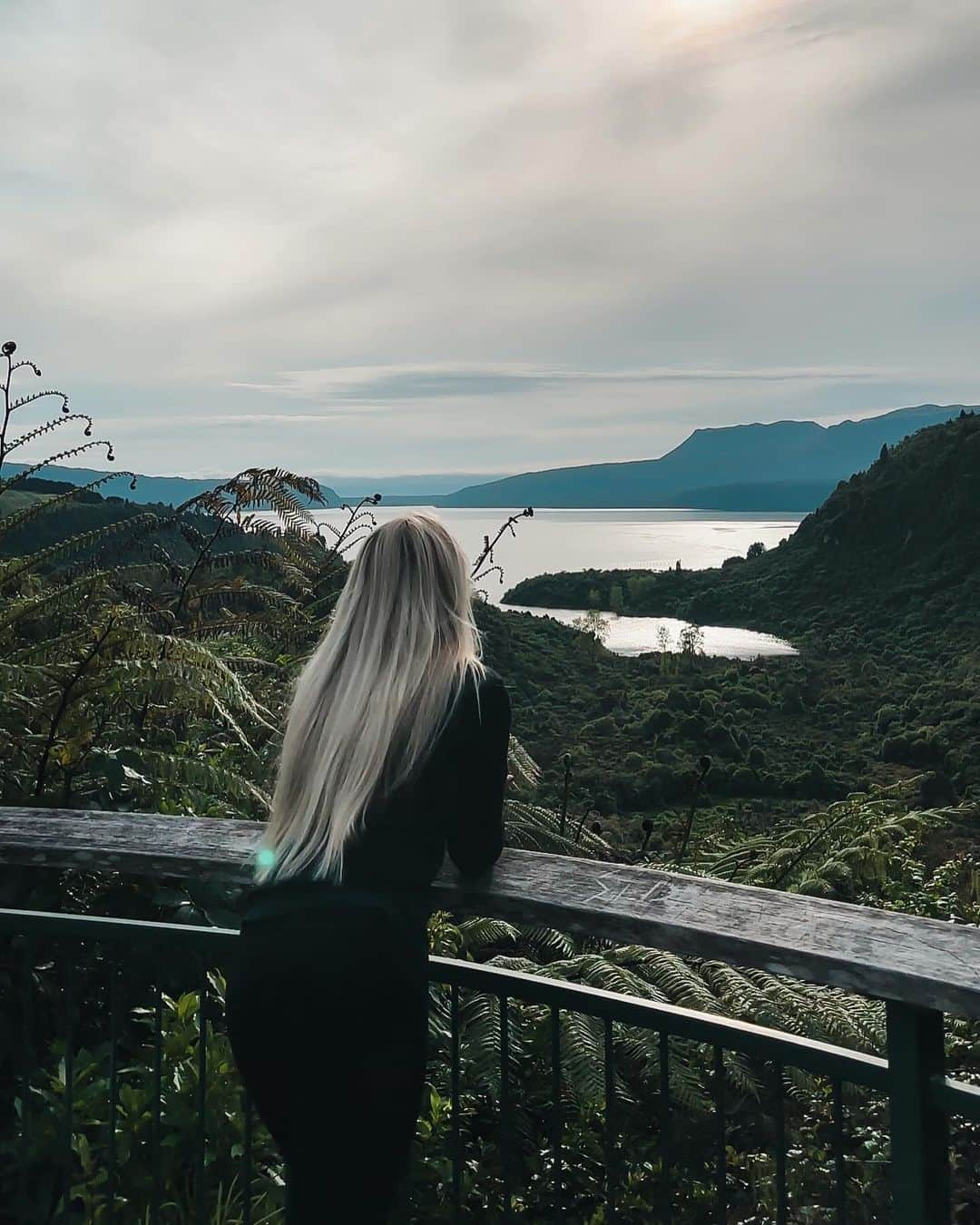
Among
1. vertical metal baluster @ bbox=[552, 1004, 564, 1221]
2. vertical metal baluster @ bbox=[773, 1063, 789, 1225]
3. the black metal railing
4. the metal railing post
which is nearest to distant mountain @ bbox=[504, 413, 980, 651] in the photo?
the black metal railing

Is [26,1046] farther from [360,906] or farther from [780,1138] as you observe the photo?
[780,1138]

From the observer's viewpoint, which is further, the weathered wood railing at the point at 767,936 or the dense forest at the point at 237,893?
the dense forest at the point at 237,893

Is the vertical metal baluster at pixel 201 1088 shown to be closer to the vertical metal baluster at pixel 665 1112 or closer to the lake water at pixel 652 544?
the vertical metal baluster at pixel 665 1112

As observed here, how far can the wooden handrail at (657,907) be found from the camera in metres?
1.39

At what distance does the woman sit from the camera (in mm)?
1746

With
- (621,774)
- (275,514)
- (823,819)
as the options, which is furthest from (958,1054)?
(621,774)

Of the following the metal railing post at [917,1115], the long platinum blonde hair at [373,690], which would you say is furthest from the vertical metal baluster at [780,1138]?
the long platinum blonde hair at [373,690]

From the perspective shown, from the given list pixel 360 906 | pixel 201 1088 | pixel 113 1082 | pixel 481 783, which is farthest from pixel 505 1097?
pixel 113 1082

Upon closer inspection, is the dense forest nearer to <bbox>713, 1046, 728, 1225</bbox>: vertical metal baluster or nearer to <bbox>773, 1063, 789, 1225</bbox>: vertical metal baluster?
<bbox>713, 1046, 728, 1225</bbox>: vertical metal baluster

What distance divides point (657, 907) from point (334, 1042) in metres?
0.56

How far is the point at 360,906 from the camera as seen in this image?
1760 mm

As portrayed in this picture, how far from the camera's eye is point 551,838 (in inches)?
171

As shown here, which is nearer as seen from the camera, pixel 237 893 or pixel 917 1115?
pixel 917 1115

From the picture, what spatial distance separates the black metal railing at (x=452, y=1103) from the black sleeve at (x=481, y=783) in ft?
0.60
